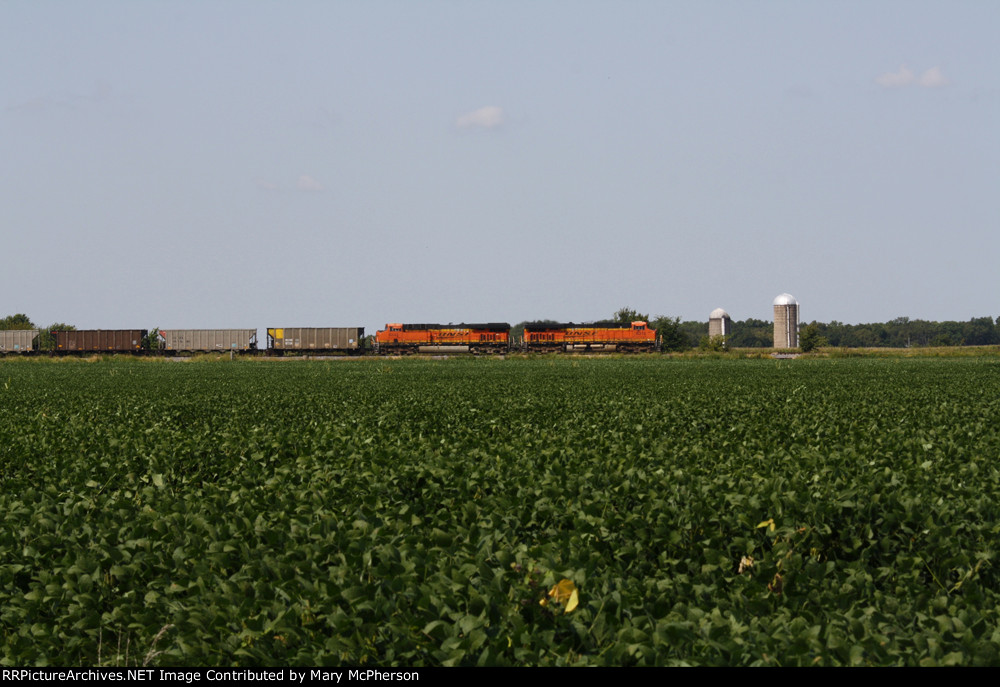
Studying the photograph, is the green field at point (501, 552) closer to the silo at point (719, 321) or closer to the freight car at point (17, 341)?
the freight car at point (17, 341)

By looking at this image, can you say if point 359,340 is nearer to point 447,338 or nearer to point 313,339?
point 313,339

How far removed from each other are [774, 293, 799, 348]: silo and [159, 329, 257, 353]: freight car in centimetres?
9538

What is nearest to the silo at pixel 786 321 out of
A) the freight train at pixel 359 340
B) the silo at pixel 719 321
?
the silo at pixel 719 321

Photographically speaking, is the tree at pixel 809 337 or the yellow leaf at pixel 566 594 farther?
the tree at pixel 809 337

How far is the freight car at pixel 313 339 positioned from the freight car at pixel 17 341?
30777mm

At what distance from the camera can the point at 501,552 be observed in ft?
20.4

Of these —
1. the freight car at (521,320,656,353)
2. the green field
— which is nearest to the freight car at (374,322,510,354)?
the freight car at (521,320,656,353)

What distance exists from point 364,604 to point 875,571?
15.5 feet

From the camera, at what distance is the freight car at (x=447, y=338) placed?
3844 inches

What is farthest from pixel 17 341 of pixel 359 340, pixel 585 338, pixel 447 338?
pixel 585 338

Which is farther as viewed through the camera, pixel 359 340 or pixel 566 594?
pixel 359 340

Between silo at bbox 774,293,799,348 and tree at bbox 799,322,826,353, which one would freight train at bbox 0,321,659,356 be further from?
silo at bbox 774,293,799,348

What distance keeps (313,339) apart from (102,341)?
83.6 feet

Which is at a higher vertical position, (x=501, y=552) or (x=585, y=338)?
(x=585, y=338)
